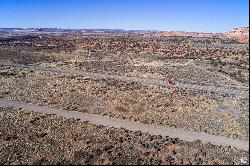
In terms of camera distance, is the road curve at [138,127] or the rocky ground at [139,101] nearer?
the road curve at [138,127]

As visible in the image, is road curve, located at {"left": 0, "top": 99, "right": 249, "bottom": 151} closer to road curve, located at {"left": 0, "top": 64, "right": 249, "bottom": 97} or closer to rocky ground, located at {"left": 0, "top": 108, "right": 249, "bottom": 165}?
rocky ground, located at {"left": 0, "top": 108, "right": 249, "bottom": 165}

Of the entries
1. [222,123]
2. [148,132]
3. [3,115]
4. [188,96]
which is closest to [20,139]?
[3,115]

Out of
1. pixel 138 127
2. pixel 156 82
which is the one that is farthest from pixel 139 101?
pixel 156 82

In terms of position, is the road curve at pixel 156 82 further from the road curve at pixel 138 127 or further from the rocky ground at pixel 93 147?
the rocky ground at pixel 93 147

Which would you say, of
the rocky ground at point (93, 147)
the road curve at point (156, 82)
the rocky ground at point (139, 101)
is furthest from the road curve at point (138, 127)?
the road curve at point (156, 82)

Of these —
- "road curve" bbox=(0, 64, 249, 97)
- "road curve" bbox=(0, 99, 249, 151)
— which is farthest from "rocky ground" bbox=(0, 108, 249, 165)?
"road curve" bbox=(0, 64, 249, 97)

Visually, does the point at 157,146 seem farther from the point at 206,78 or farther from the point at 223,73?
the point at 223,73
